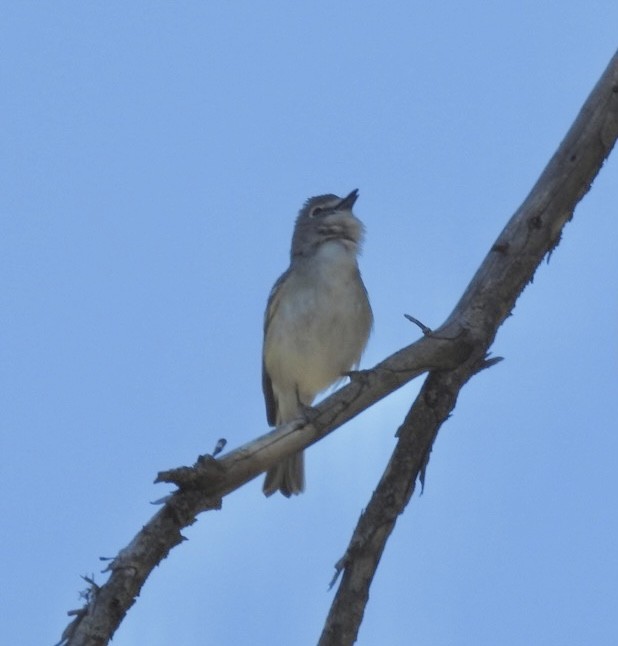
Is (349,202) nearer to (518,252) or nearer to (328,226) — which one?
(328,226)

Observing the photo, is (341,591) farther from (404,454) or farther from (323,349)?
(323,349)

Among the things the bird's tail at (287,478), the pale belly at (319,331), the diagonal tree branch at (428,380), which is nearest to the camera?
the diagonal tree branch at (428,380)

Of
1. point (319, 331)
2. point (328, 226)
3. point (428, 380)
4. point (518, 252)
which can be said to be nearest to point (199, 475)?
point (428, 380)

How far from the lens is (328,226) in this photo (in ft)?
40.5

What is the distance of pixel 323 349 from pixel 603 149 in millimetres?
3769

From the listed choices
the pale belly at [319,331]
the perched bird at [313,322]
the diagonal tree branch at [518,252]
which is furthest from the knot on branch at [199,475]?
the pale belly at [319,331]

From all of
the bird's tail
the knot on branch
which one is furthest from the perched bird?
the knot on branch

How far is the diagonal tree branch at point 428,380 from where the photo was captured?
7.18m

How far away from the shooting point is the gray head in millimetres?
12219

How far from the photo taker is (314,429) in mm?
7820

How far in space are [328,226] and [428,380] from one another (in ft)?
13.3

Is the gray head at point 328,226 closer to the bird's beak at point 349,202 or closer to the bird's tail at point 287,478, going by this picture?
the bird's beak at point 349,202

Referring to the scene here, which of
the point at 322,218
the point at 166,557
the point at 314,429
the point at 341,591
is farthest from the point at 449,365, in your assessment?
the point at 322,218

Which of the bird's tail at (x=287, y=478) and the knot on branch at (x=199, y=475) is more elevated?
the bird's tail at (x=287, y=478)
